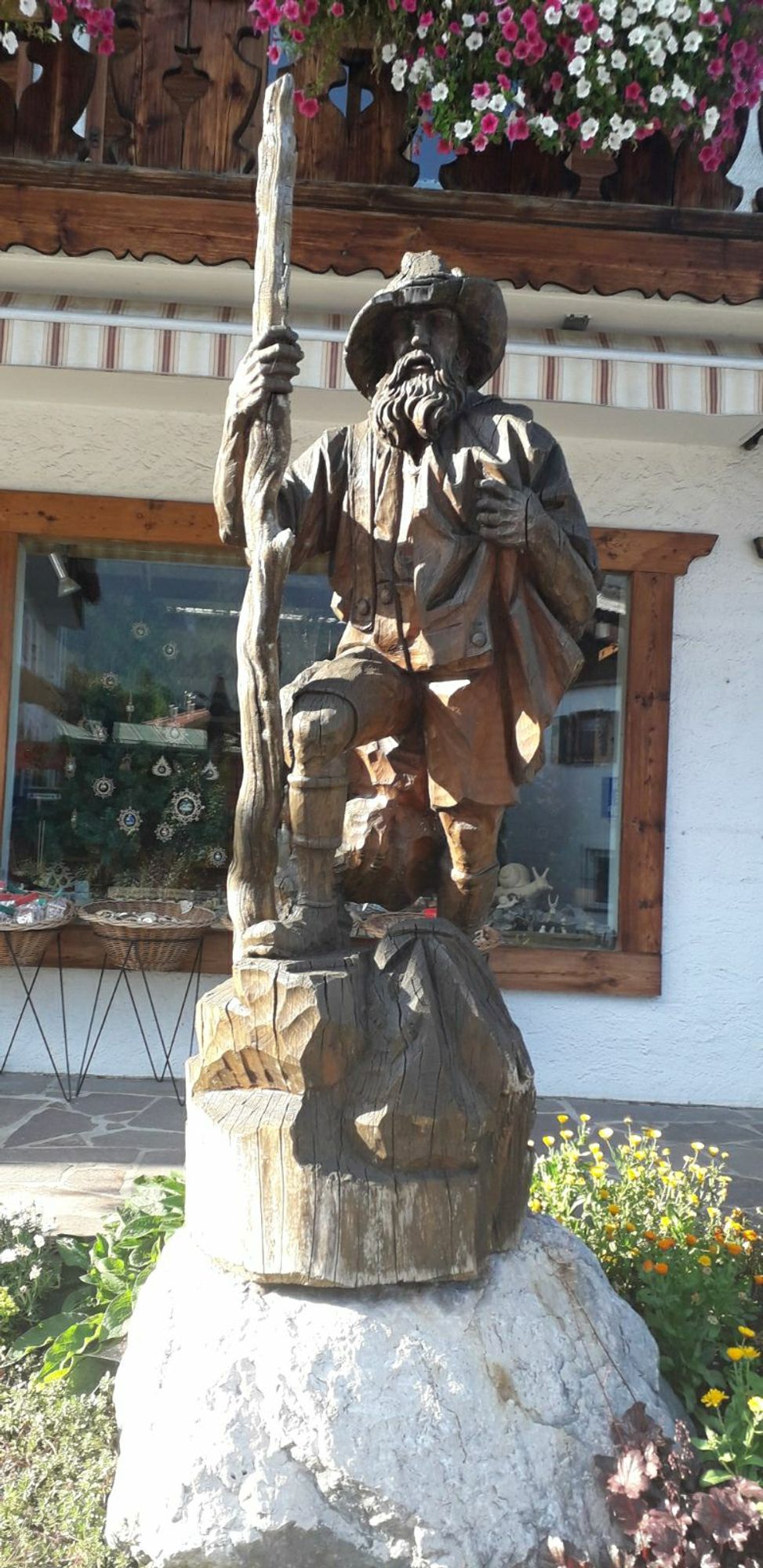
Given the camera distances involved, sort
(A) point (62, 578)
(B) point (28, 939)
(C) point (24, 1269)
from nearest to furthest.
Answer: (C) point (24, 1269), (B) point (28, 939), (A) point (62, 578)

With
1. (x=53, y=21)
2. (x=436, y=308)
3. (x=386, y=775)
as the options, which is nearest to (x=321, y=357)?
(x=53, y=21)

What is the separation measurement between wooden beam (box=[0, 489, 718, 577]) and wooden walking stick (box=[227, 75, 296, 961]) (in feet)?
9.98

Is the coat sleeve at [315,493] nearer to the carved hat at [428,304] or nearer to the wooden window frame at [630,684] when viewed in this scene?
the carved hat at [428,304]

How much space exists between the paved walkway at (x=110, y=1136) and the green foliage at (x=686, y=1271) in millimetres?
809

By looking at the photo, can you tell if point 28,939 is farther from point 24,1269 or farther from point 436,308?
point 436,308

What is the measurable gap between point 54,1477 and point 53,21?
4.90 metres

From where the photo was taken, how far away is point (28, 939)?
16.0 feet

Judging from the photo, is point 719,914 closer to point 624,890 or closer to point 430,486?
point 624,890

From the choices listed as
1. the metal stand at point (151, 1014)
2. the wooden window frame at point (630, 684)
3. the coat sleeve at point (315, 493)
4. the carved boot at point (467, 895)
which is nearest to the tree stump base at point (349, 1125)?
the carved boot at point (467, 895)

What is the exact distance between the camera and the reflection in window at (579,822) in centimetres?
552

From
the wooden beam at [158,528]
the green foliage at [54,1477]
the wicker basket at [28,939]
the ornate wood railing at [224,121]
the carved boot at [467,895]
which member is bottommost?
the green foliage at [54,1477]

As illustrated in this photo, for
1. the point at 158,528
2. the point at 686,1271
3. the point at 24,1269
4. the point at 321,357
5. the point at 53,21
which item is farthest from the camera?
the point at 158,528

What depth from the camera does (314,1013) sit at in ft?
6.62

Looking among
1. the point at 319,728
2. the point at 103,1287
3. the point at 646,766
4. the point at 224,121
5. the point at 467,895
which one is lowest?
the point at 103,1287
